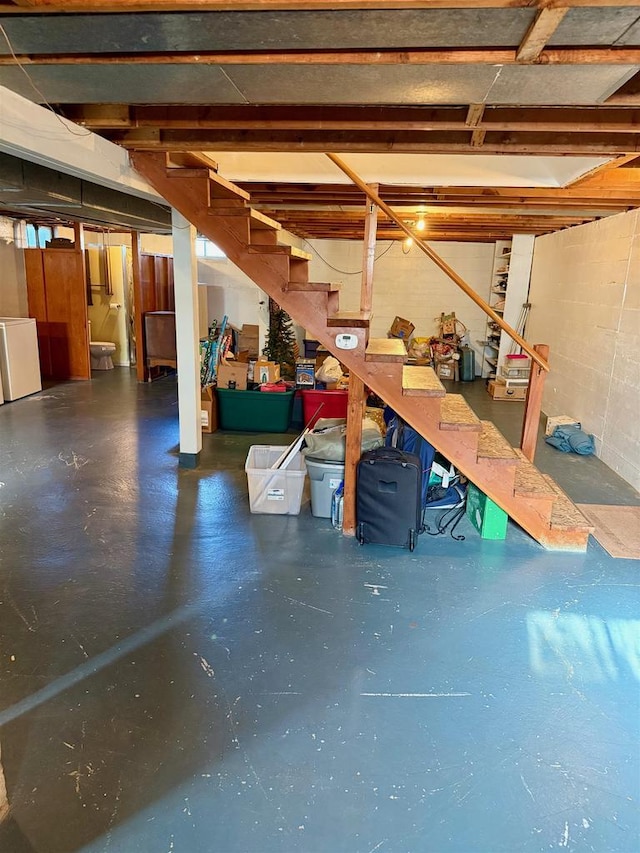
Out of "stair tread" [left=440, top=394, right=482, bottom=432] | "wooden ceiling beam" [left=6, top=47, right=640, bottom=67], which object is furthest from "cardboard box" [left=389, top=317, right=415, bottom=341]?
"wooden ceiling beam" [left=6, top=47, right=640, bottom=67]

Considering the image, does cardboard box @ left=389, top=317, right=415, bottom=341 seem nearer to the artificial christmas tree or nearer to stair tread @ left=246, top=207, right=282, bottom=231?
the artificial christmas tree

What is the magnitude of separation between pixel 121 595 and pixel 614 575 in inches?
113

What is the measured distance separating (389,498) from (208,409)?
294cm

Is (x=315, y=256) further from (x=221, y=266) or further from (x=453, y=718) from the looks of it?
(x=453, y=718)

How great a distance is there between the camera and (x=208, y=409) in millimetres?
5844

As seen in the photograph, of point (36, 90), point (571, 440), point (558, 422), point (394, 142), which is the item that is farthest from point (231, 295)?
point (36, 90)

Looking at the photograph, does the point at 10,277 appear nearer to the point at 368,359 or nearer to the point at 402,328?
the point at 402,328

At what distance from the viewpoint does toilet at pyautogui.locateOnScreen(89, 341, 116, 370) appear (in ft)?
31.1

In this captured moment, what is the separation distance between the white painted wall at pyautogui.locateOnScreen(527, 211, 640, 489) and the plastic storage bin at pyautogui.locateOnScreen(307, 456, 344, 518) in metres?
2.71

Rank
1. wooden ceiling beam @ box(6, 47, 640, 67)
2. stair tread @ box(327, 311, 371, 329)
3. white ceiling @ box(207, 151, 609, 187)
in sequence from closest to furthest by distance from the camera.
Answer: wooden ceiling beam @ box(6, 47, 640, 67) < stair tread @ box(327, 311, 371, 329) < white ceiling @ box(207, 151, 609, 187)

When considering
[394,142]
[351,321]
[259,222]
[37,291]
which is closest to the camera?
[394,142]

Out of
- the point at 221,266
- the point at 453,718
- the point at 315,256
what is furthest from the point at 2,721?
the point at 315,256

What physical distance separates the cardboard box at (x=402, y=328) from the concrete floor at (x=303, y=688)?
699cm

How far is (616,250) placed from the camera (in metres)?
5.32
